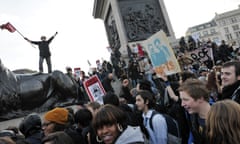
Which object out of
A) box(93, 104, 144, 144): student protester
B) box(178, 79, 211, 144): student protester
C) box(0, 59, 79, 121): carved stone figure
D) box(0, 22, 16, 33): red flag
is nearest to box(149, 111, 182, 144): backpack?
box(178, 79, 211, 144): student protester

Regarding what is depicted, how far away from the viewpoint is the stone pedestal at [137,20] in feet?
76.8

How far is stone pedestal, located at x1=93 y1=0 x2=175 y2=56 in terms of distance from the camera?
23.4m

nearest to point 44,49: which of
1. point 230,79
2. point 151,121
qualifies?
point 151,121

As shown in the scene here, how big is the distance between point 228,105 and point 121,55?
20751 millimetres

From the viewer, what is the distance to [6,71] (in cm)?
791

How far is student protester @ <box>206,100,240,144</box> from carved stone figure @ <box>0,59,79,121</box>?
6768 millimetres

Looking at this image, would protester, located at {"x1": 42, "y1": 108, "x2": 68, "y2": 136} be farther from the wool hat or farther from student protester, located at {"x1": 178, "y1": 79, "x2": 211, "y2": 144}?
student protester, located at {"x1": 178, "y1": 79, "x2": 211, "y2": 144}

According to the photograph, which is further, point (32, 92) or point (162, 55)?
point (32, 92)

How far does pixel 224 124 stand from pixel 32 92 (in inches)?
277

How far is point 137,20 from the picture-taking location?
23719 mm

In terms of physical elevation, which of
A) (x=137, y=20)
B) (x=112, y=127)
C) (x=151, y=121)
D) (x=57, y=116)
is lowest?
(x=151, y=121)

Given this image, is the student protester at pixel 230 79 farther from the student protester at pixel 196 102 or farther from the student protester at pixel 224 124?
the student protester at pixel 224 124

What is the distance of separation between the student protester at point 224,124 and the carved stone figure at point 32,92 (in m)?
6.77

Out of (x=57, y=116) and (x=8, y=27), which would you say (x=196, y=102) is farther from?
(x=8, y=27)
